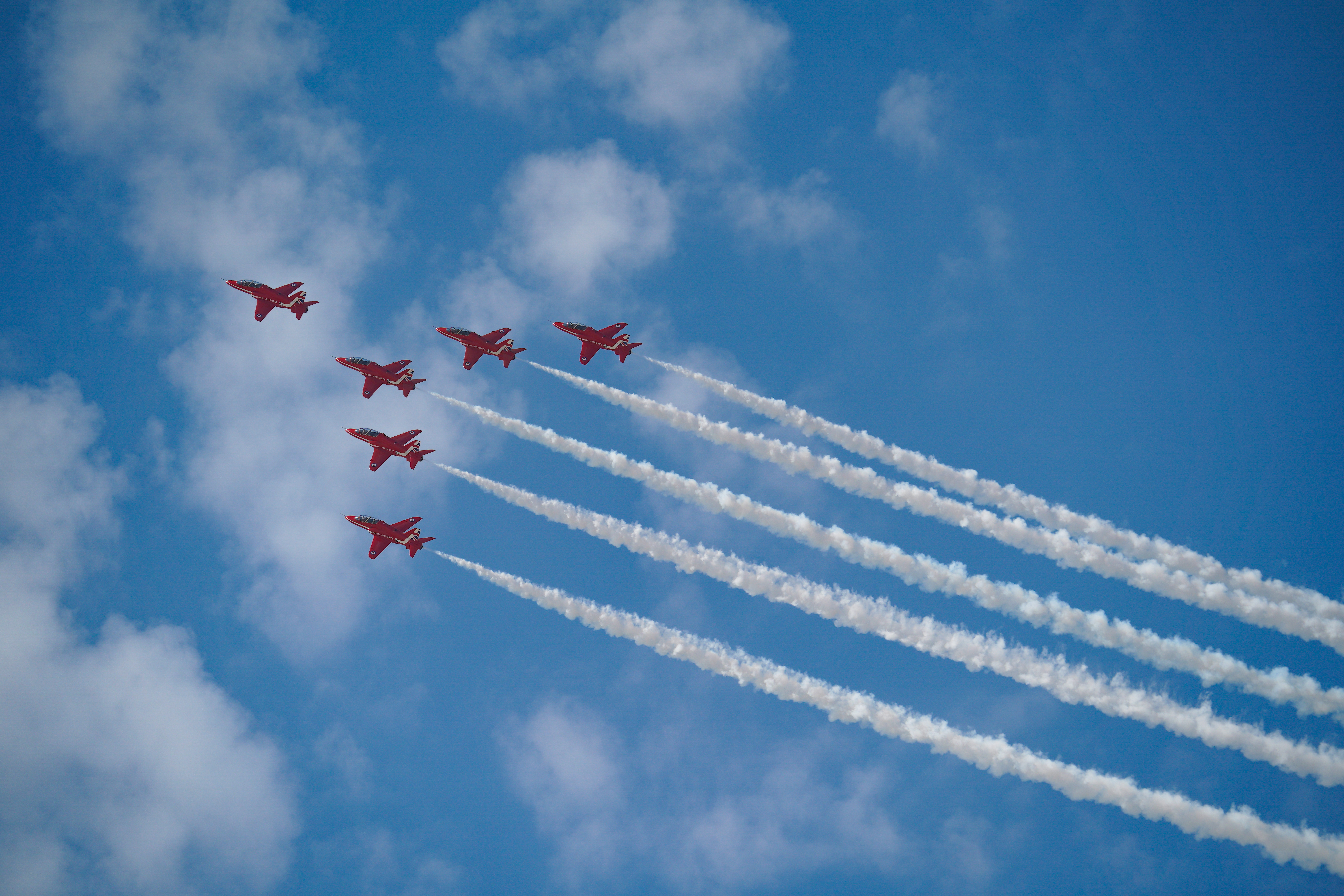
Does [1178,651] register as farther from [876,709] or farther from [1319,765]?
[876,709]

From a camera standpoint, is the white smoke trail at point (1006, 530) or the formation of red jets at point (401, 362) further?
the formation of red jets at point (401, 362)

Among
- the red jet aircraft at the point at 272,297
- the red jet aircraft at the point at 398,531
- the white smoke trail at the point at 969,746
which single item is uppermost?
the red jet aircraft at the point at 272,297

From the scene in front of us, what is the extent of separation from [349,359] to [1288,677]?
219 ft

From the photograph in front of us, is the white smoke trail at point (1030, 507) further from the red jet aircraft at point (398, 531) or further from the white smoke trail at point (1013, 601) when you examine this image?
the red jet aircraft at point (398, 531)

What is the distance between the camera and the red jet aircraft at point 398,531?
71.1 metres

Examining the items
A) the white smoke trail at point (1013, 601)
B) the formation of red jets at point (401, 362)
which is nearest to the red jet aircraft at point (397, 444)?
the formation of red jets at point (401, 362)

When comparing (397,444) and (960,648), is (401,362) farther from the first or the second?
(960,648)

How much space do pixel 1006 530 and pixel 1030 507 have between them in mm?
2798

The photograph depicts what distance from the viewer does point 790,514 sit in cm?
5903

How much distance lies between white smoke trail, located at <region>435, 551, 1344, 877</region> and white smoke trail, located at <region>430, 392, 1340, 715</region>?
6.86 metres

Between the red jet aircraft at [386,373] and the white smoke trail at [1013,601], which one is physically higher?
the red jet aircraft at [386,373]

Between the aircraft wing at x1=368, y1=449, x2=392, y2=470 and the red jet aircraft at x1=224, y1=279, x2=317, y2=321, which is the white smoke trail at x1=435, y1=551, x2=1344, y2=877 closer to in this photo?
the aircraft wing at x1=368, y1=449, x2=392, y2=470

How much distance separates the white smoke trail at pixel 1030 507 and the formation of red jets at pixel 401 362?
6.41m

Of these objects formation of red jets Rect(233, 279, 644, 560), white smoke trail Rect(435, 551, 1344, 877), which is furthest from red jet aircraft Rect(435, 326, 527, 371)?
white smoke trail Rect(435, 551, 1344, 877)
